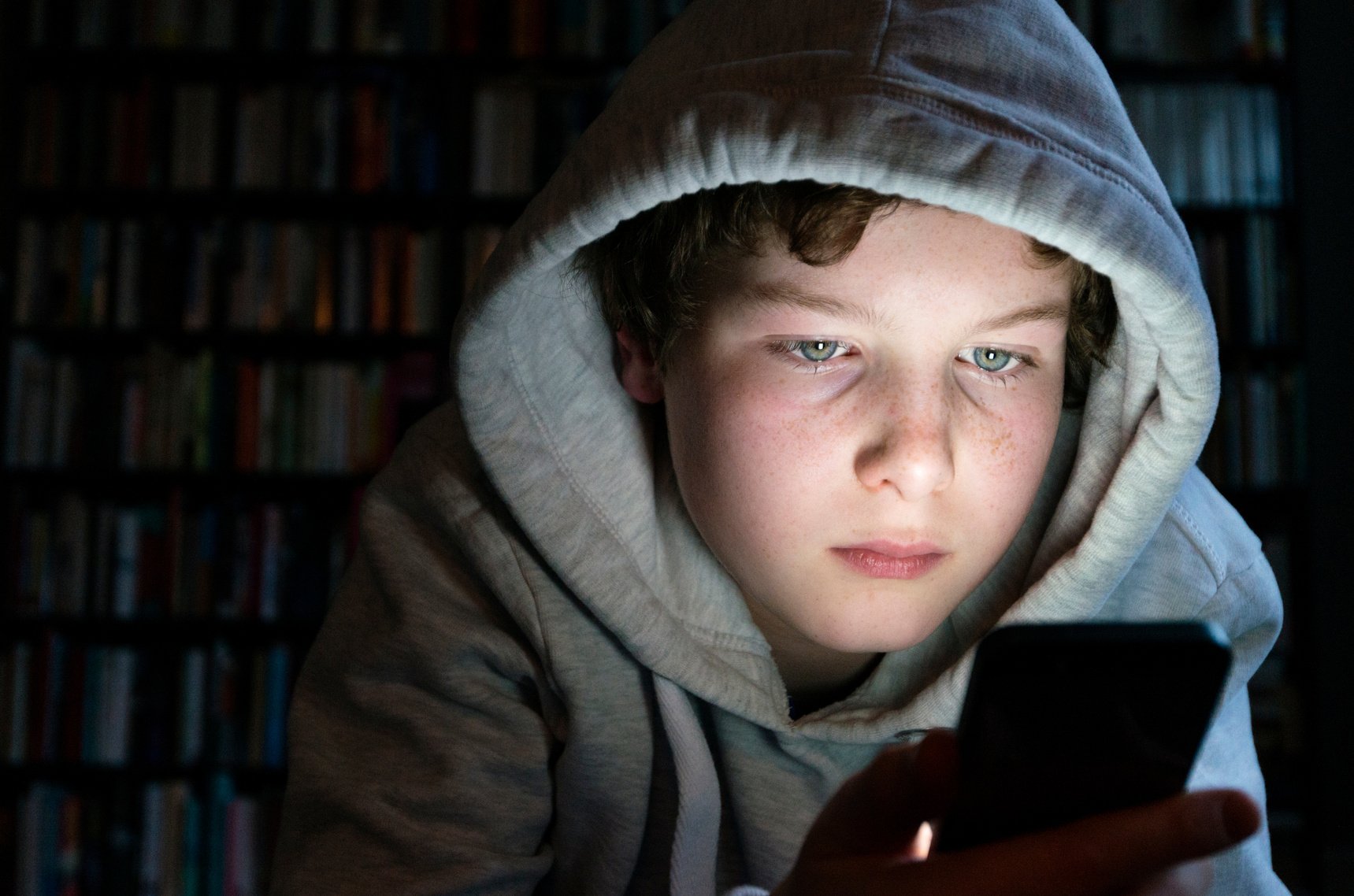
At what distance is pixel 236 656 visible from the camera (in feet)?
8.37

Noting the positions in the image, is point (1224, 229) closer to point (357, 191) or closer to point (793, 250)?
point (357, 191)

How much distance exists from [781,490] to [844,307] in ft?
0.44

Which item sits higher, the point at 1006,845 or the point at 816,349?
the point at 816,349

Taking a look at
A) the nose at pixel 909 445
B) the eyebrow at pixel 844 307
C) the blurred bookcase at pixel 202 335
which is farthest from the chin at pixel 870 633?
the blurred bookcase at pixel 202 335

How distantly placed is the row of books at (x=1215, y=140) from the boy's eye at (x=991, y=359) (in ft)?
7.09

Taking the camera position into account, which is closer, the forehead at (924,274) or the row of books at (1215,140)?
the forehead at (924,274)

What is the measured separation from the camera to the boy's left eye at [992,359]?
2.36 ft

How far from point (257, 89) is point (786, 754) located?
2337 millimetres

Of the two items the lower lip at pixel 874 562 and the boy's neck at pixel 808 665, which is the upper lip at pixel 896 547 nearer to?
the lower lip at pixel 874 562

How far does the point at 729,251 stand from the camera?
0.75 metres

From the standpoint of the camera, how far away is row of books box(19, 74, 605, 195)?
99.6 inches

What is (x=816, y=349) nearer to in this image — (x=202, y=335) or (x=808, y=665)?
(x=808, y=665)

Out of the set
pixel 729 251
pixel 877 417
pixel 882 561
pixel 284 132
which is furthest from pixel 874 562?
pixel 284 132

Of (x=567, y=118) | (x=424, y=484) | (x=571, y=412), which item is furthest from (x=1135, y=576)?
(x=567, y=118)
